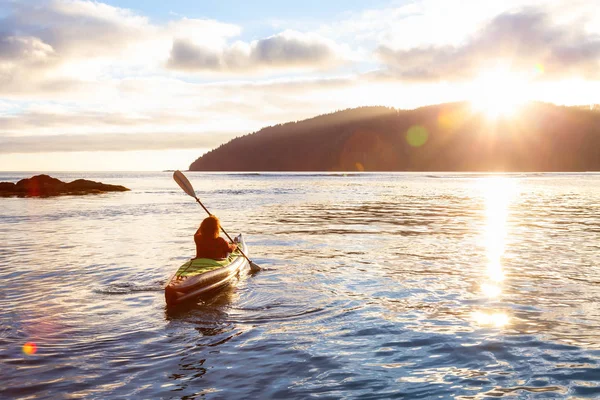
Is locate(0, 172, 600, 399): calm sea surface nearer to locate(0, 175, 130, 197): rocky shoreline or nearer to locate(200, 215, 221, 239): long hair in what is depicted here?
locate(200, 215, 221, 239): long hair

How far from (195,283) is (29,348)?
11.7 feet

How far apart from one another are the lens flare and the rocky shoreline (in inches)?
2237

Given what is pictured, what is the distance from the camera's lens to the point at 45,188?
62.4 metres

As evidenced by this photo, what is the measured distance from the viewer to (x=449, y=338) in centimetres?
827

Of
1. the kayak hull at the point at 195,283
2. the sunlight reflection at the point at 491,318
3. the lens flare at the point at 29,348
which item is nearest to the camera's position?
the lens flare at the point at 29,348

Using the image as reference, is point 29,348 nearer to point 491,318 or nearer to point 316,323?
point 316,323

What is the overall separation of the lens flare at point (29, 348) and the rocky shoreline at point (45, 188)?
56.8m

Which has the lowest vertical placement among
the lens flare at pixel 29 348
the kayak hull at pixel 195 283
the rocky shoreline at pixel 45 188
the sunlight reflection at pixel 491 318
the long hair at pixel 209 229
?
the sunlight reflection at pixel 491 318

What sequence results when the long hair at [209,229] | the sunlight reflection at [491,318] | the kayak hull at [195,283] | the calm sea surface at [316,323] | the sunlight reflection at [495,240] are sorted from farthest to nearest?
the sunlight reflection at [495,240] < the long hair at [209,229] < the kayak hull at [195,283] < the sunlight reflection at [491,318] < the calm sea surface at [316,323]

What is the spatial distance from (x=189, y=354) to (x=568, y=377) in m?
5.36

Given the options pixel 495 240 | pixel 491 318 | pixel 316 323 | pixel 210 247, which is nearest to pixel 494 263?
pixel 495 240

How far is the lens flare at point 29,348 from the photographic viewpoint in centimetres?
772

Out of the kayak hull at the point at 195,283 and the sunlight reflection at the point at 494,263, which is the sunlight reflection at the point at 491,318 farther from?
the kayak hull at the point at 195,283

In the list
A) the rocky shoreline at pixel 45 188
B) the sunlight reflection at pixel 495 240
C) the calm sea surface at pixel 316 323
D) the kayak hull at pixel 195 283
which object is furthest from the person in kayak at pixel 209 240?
the rocky shoreline at pixel 45 188
